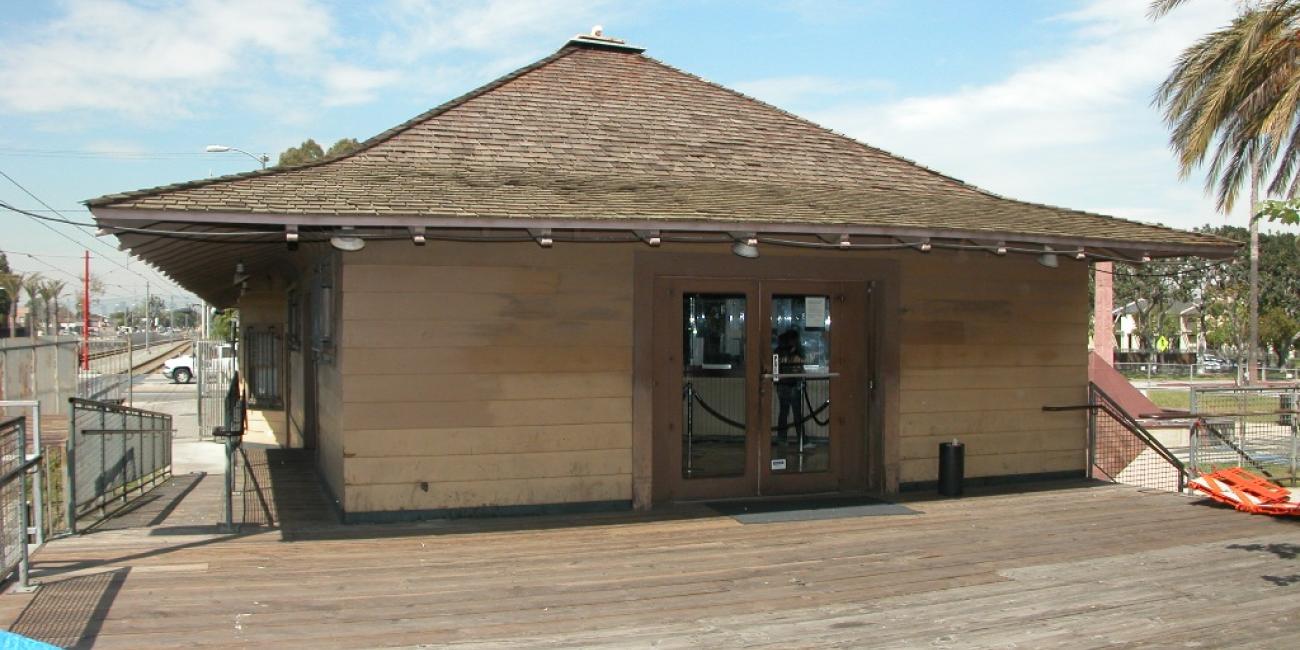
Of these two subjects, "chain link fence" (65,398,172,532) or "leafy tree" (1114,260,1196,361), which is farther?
"leafy tree" (1114,260,1196,361)

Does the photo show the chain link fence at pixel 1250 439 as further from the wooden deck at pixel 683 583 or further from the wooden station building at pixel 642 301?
the wooden deck at pixel 683 583

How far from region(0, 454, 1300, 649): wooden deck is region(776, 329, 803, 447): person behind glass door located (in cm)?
130

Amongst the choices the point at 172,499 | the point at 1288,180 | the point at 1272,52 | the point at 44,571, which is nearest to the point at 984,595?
the point at 44,571

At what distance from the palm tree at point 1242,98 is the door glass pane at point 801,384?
621cm

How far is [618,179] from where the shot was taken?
9547 mm

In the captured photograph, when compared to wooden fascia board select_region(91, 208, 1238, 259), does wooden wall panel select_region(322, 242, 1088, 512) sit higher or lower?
lower

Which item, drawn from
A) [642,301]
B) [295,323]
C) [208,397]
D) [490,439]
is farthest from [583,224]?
[208,397]

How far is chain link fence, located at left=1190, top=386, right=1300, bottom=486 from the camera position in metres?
11.5

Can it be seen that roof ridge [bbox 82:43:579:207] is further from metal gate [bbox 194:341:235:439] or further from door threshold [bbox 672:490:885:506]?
metal gate [bbox 194:341:235:439]

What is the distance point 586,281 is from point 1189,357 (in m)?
75.9

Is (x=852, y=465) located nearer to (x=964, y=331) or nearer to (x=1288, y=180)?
(x=964, y=331)

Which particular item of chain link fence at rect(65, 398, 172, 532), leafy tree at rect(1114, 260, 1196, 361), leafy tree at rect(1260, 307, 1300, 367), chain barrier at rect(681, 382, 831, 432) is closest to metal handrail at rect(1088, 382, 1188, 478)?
chain barrier at rect(681, 382, 831, 432)

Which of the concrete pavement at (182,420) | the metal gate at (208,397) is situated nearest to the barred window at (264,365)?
the metal gate at (208,397)

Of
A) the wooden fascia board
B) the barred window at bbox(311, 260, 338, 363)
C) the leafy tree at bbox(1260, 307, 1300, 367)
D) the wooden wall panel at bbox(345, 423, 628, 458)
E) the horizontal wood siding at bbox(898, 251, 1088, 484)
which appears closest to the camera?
the wooden fascia board
